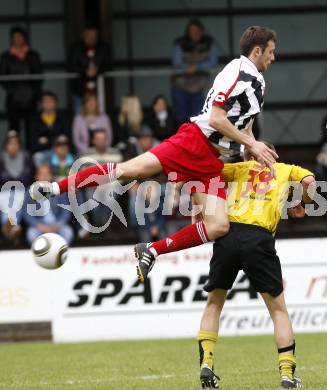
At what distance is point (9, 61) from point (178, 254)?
4772 millimetres

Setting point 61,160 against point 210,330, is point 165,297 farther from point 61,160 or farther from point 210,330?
point 210,330

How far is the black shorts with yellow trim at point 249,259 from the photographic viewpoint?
8.54 metres

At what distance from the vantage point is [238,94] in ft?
29.5

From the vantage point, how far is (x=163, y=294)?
48.0ft

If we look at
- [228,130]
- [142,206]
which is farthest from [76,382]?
[142,206]

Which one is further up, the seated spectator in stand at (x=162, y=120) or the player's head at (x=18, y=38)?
the player's head at (x=18, y=38)

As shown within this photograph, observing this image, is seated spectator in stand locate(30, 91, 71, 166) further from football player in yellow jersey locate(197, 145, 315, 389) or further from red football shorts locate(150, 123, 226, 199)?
football player in yellow jersey locate(197, 145, 315, 389)

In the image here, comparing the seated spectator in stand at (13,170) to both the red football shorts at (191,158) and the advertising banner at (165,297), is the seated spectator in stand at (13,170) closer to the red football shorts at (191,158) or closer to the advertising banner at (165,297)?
the advertising banner at (165,297)

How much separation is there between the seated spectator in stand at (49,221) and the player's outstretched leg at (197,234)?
685 centimetres

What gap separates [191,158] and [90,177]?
822 mm

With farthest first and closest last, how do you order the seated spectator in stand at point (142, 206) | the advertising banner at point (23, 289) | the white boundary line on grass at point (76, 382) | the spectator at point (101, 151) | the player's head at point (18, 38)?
1. the player's head at point (18, 38)
2. the spectator at point (101, 151)
3. the seated spectator in stand at point (142, 206)
4. the advertising banner at point (23, 289)
5. the white boundary line on grass at point (76, 382)

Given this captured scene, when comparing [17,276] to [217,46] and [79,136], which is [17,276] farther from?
[217,46]

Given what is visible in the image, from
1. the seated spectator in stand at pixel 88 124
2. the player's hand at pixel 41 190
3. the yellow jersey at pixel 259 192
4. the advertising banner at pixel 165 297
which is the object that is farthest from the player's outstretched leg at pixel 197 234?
the seated spectator in stand at pixel 88 124

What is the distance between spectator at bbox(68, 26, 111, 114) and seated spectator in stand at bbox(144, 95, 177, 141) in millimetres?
1116
